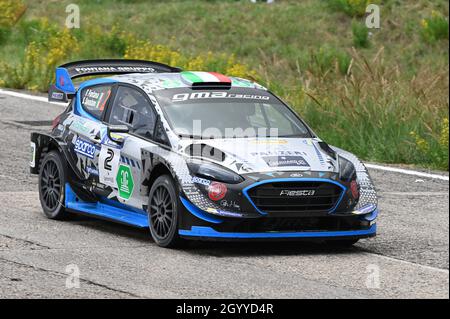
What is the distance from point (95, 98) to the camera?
12.6 metres

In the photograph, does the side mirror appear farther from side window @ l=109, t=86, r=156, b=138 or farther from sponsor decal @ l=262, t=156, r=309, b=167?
sponsor decal @ l=262, t=156, r=309, b=167

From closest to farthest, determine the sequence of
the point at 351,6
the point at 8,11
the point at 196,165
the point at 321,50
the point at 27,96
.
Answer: the point at 196,165 < the point at 27,96 < the point at 8,11 < the point at 321,50 < the point at 351,6

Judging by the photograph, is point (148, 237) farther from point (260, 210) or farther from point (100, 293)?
point (100, 293)

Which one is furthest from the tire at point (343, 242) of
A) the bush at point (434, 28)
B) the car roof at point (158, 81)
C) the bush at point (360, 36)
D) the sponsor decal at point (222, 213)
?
the bush at point (360, 36)

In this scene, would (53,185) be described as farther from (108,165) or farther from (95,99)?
(108,165)

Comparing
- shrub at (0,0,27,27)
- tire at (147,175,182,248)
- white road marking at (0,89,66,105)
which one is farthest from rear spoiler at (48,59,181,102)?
shrub at (0,0,27,27)

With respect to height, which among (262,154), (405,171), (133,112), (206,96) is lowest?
(405,171)

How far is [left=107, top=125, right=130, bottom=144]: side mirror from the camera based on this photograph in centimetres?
1141

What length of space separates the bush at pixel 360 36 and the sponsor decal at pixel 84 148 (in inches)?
1216

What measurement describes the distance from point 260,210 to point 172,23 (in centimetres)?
3467

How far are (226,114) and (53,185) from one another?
2040mm

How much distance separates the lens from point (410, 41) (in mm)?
42875

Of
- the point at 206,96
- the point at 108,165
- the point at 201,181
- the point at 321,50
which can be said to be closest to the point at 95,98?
the point at 108,165

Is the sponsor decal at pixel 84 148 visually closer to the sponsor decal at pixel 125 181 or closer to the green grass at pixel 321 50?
the sponsor decal at pixel 125 181
